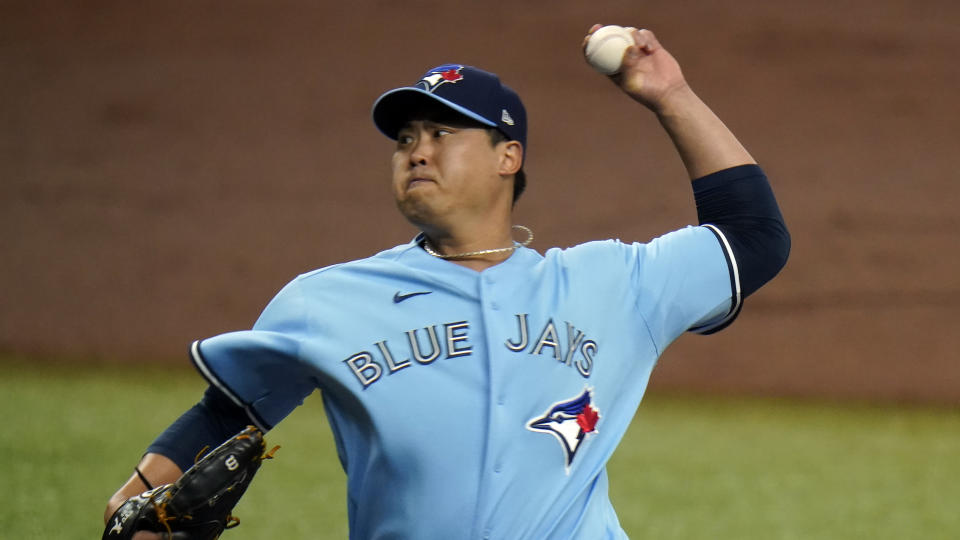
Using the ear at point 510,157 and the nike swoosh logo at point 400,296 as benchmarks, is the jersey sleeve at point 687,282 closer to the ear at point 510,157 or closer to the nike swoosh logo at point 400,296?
the ear at point 510,157

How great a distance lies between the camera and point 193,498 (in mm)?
1940

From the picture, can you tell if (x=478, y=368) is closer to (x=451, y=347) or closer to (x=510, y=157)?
(x=451, y=347)

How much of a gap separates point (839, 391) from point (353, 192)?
403 centimetres

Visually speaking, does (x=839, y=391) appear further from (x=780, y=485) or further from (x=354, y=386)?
(x=354, y=386)

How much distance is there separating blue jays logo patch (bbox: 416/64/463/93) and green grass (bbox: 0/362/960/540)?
2.76 meters

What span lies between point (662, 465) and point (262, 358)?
4.40 meters

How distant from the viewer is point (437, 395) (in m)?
1.95

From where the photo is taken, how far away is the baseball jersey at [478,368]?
192 cm

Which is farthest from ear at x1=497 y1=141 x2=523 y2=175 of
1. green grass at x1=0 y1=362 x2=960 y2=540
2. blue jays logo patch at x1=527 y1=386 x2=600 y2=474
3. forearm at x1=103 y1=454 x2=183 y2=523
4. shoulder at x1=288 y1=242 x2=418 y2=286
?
green grass at x1=0 y1=362 x2=960 y2=540

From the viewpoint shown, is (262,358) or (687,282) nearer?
(262,358)

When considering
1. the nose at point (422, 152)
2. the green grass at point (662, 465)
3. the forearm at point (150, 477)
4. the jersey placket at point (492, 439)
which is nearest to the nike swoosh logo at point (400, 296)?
the jersey placket at point (492, 439)

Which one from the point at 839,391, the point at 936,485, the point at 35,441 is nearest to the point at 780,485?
the point at 936,485

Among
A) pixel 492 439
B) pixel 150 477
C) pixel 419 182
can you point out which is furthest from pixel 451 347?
pixel 150 477

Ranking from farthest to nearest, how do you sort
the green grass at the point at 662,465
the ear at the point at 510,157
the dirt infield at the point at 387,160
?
the dirt infield at the point at 387,160
the green grass at the point at 662,465
the ear at the point at 510,157
